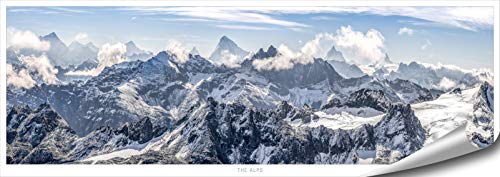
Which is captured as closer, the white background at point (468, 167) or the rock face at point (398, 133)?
the white background at point (468, 167)

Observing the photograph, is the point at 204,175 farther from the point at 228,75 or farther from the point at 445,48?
the point at 445,48

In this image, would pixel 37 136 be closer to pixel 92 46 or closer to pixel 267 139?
pixel 92 46

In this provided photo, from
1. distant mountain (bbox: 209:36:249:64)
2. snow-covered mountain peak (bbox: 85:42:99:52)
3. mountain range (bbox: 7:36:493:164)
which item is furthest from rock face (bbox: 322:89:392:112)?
snow-covered mountain peak (bbox: 85:42:99:52)

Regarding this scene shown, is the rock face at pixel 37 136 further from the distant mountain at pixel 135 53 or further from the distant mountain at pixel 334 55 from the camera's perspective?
the distant mountain at pixel 334 55

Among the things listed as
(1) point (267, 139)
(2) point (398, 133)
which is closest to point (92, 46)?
(1) point (267, 139)

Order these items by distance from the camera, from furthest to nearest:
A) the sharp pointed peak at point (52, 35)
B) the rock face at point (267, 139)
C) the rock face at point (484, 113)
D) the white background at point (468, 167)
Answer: the sharp pointed peak at point (52, 35)
the rock face at point (267, 139)
the rock face at point (484, 113)
the white background at point (468, 167)

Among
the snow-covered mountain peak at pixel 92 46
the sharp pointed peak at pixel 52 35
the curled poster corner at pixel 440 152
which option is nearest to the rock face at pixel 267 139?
the snow-covered mountain peak at pixel 92 46
